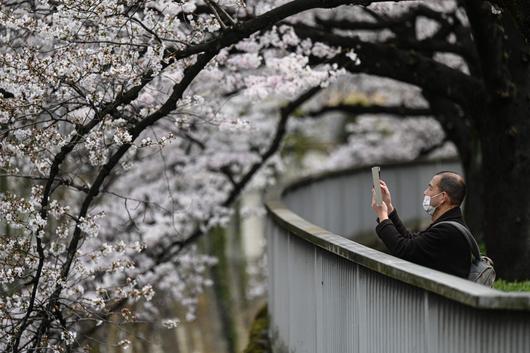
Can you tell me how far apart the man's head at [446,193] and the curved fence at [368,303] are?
0.59 meters

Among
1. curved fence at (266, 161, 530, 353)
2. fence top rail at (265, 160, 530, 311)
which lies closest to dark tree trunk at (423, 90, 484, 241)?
curved fence at (266, 161, 530, 353)

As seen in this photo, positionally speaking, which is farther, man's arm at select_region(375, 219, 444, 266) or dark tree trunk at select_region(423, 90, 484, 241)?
dark tree trunk at select_region(423, 90, 484, 241)

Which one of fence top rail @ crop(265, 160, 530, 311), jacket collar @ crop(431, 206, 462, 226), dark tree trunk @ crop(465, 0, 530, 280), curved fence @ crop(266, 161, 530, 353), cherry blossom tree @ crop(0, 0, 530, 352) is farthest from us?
dark tree trunk @ crop(465, 0, 530, 280)

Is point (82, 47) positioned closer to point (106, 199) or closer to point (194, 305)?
point (106, 199)

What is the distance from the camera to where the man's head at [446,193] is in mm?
6512

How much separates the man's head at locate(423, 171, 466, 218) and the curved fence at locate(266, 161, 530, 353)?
1.92 ft

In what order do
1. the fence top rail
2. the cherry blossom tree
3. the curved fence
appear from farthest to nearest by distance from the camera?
the cherry blossom tree
the curved fence
the fence top rail

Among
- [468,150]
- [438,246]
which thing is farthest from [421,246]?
[468,150]

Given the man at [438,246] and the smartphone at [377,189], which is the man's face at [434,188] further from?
the smartphone at [377,189]

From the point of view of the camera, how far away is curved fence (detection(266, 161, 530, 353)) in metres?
4.45

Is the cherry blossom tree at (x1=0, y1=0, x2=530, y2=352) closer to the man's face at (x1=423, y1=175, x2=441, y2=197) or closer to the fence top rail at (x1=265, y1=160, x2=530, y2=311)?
the fence top rail at (x1=265, y1=160, x2=530, y2=311)

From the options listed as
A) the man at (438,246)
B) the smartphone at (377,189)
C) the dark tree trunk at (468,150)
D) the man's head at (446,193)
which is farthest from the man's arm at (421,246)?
the dark tree trunk at (468,150)

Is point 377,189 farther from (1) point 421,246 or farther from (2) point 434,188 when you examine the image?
(1) point 421,246

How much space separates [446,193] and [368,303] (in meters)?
0.96
